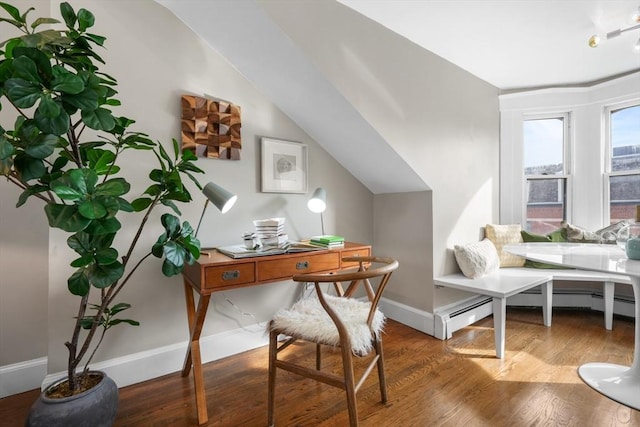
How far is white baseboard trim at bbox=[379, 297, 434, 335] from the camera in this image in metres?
2.40

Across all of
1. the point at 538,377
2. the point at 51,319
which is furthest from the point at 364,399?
the point at 51,319

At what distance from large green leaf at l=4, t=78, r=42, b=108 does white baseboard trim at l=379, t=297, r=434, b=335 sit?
103 inches

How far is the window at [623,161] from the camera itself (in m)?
2.84

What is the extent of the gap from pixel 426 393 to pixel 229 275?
1.28 metres

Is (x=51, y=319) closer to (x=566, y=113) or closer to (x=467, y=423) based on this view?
(x=467, y=423)

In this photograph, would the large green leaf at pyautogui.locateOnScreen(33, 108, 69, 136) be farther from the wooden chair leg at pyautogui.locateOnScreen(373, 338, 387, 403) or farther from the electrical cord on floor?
the wooden chair leg at pyautogui.locateOnScreen(373, 338, 387, 403)

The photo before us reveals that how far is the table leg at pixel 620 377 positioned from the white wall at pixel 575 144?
5.18 feet

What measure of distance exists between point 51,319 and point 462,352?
2.54 m

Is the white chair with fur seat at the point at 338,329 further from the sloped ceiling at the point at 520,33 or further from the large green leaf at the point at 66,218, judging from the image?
the sloped ceiling at the point at 520,33

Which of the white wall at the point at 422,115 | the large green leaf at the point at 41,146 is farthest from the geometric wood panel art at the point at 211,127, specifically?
the large green leaf at the point at 41,146

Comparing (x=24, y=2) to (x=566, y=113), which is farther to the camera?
(x=566, y=113)

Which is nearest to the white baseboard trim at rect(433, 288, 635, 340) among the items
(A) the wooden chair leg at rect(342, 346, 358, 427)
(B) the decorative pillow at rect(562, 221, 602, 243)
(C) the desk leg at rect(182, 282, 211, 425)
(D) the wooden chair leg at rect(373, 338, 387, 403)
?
(B) the decorative pillow at rect(562, 221, 602, 243)

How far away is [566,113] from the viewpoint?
10.3ft

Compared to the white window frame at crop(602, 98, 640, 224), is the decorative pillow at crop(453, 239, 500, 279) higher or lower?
lower
